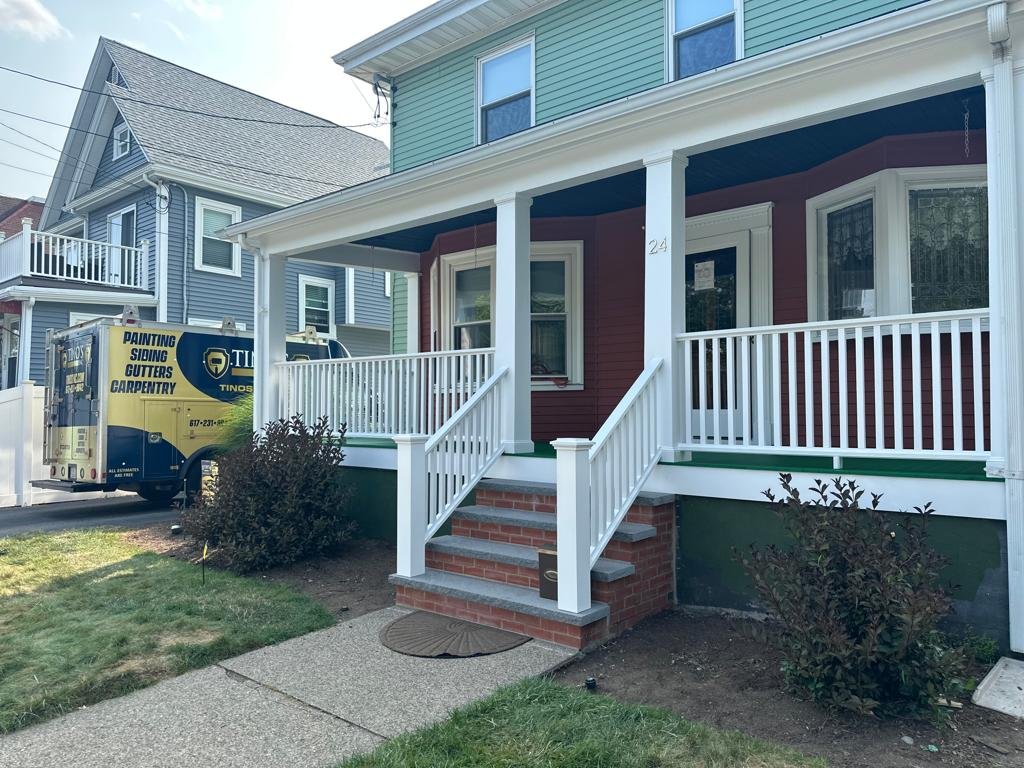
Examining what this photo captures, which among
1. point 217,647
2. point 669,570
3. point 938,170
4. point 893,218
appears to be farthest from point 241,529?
point 938,170

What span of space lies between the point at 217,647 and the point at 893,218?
580cm

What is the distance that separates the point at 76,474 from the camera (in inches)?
402

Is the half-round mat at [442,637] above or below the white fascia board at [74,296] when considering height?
below

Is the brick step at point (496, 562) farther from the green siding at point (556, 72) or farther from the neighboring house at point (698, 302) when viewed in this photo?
the green siding at point (556, 72)

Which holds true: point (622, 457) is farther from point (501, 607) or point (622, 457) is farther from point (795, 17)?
point (795, 17)

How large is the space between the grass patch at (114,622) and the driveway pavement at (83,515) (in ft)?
7.52

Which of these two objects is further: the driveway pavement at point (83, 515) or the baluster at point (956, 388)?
the driveway pavement at point (83, 515)

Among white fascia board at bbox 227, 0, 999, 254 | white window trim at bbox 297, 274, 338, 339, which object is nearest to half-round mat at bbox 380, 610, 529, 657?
white fascia board at bbox 227, 0, 999, 254

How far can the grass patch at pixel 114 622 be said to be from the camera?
4090 millimetres

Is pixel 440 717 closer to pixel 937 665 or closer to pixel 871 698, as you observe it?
pixel 871 698

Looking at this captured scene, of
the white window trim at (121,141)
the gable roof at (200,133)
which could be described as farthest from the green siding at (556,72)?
the white window trim at (121,141)

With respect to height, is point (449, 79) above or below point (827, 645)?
above

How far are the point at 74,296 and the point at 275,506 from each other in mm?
10462

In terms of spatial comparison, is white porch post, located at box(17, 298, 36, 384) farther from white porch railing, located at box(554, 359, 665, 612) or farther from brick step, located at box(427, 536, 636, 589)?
white porch railing, located at box(554, 359, 665, 612)
